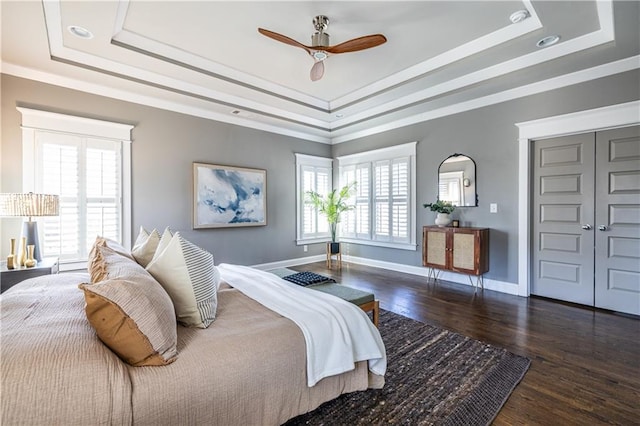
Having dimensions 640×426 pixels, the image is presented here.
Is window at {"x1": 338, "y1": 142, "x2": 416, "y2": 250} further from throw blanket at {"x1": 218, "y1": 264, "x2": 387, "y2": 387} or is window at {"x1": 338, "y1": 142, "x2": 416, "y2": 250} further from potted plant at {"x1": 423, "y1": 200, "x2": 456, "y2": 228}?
throw blanket at {"x1": 218, "y1": 264, "x2": 387, "y2": 387}

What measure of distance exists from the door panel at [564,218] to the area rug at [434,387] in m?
2.04

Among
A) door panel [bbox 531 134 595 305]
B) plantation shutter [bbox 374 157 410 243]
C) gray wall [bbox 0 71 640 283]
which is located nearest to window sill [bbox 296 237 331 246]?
gray wall [bbox 0 71 640 283]

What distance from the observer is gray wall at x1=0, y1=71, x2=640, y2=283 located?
3.49m

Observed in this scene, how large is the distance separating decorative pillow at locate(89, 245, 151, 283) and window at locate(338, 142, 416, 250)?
4610mm

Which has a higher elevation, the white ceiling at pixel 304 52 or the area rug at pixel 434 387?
the white ceiling at pixel 304 52

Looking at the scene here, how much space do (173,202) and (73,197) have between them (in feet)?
3.86

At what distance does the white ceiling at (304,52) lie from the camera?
2.72 metres

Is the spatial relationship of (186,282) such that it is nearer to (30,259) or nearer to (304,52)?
(30,259)

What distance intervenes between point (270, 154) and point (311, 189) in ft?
3.89

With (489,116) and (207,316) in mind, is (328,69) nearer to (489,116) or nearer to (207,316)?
(489,116)

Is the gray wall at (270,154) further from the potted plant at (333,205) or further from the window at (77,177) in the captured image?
the potted plant at (333,205)

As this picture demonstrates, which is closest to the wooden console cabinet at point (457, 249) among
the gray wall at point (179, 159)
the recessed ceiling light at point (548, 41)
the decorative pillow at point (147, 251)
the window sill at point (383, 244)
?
the window sill at point (383, 244)

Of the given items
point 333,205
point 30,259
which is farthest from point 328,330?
point 333,205

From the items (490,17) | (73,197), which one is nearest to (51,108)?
(73,197)
